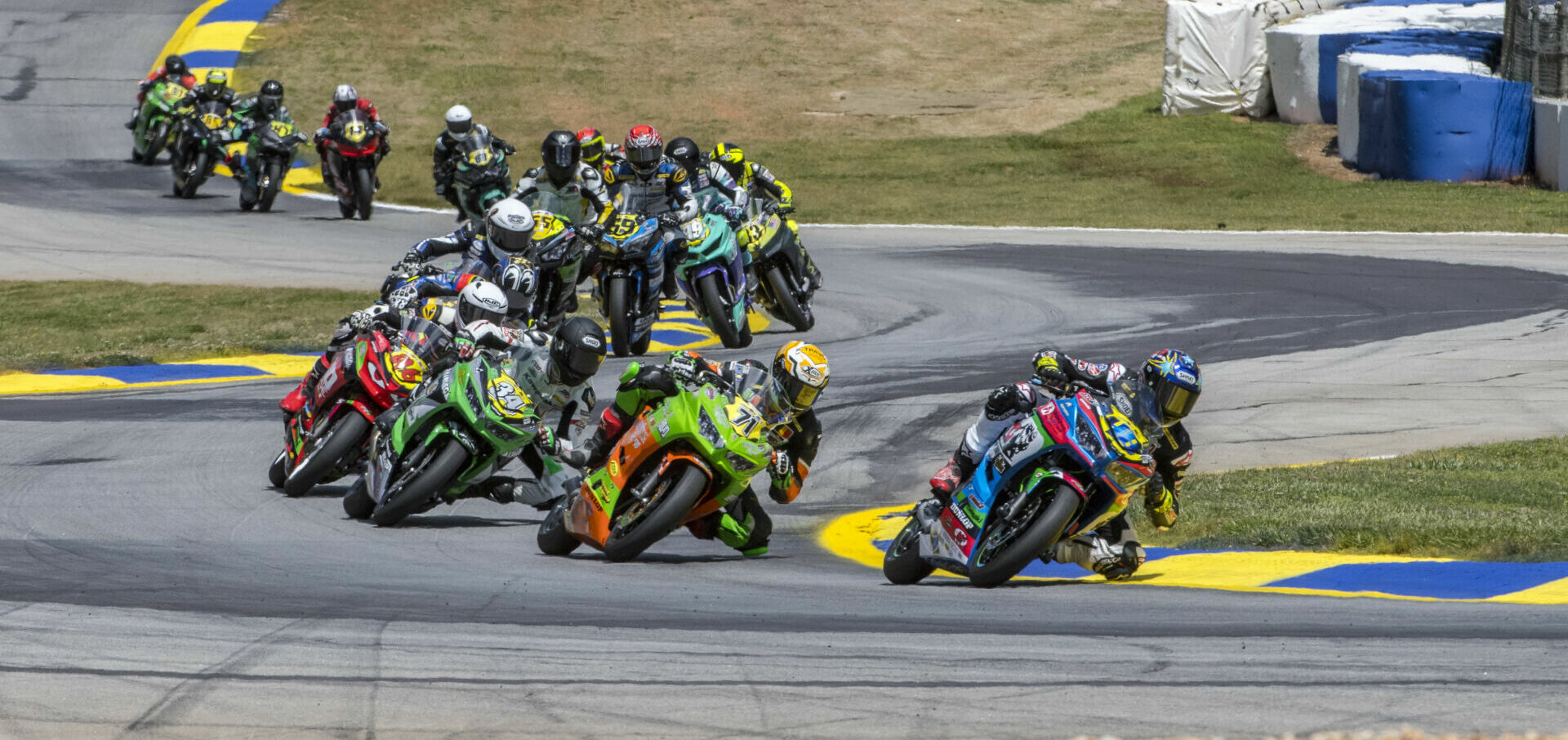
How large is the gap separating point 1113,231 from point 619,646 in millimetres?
19283

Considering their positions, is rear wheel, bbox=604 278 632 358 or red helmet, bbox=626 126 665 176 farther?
red helmet, bbox=626 126 665 176

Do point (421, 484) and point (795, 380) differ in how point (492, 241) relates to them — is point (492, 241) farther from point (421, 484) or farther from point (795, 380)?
point (795, 380)

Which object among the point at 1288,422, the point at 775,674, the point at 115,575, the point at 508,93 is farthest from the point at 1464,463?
the point at 508,93

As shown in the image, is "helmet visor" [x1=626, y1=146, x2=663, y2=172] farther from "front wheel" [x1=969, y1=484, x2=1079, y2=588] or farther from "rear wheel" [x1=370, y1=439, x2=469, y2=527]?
"front wheel" [x1=969, y1=484, x2=1079, y2=588]

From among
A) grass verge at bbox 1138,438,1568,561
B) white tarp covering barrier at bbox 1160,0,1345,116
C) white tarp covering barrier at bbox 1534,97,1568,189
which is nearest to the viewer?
grass verge at bbox 1138,438,1568,561

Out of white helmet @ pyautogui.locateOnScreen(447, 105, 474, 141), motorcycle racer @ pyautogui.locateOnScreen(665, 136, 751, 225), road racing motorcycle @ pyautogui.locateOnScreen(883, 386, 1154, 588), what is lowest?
white helmet @ pyautogui.locateOnScreen(447, 105, 474, 141)

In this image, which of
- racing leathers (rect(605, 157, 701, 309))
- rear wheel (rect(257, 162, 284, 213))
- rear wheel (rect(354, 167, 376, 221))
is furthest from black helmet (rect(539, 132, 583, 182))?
rear wheel (rect(257, 162, 284, 213))

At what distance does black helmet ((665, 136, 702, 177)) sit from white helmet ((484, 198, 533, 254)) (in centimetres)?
384

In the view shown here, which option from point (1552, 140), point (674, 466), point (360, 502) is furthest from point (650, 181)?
point (1552, 140)

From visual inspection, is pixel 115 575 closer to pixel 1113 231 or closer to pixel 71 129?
pixel 1113 231

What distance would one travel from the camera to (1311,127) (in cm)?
3080

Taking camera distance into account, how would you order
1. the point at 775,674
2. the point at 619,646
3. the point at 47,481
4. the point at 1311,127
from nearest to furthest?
the point at 775,674 < the point at 619,646 < the point at 47,481 < the point at 1311,127

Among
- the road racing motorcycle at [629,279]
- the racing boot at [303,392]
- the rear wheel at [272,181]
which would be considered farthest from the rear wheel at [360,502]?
the rear wheel at [272,181]

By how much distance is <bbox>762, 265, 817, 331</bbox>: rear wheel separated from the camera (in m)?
17.0
